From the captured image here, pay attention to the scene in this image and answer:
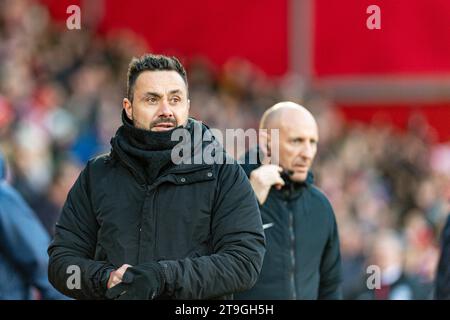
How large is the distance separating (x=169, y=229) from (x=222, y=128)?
26.6 ft

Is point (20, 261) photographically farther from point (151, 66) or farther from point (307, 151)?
point (151, 66)

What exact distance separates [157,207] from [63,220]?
0.34m

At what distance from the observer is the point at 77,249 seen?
3.98 meters

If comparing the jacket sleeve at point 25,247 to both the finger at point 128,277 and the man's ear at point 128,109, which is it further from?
the finger at point 128,277

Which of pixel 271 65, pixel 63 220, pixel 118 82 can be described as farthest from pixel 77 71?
pixel 63 220

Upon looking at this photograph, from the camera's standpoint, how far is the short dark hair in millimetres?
4027

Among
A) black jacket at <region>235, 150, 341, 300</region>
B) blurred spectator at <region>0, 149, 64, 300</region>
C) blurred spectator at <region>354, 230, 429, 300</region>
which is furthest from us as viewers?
blurred spectator at <region>354, 230, 429, 300</region>

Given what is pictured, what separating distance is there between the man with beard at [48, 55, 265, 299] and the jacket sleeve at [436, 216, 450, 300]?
2693 mm

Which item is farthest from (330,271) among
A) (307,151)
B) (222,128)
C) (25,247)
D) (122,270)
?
(222,128)

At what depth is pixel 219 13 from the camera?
1580 centimetres

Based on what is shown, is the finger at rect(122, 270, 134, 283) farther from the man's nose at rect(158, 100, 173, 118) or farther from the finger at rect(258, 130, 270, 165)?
the finger at rect(258, 130, 270, 165)

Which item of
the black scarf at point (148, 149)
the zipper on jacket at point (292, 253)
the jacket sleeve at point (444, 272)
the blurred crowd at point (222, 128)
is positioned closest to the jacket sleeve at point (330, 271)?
the zipper on jacket at point (292, 253)

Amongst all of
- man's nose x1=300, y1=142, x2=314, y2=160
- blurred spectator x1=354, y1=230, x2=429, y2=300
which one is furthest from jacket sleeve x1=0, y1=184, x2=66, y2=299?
blurred spectator x1=354, y1=230, x2=429, y2=300

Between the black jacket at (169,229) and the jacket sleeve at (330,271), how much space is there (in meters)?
1.71
